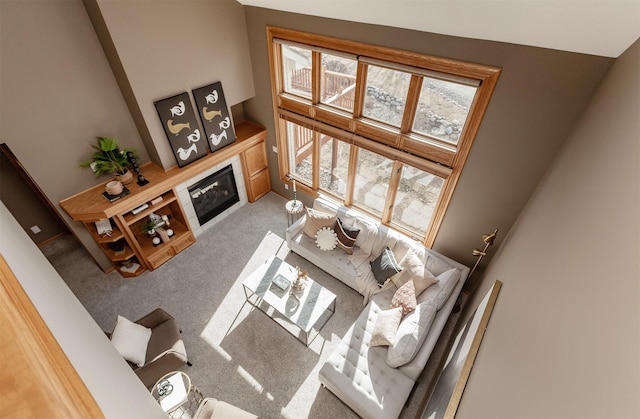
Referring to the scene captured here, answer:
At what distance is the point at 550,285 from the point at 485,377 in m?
0.56

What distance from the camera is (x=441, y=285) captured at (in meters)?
3.70

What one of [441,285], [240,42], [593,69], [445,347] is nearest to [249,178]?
[240,42]

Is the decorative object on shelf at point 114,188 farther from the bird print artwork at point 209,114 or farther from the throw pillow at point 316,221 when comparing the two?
the throw pillow at point 316,221

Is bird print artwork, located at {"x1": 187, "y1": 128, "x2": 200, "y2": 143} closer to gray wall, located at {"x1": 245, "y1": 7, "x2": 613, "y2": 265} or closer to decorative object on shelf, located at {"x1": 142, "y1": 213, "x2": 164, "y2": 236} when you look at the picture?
decorative object on shelf, located at {"x1": 142, "y1": 213, "x2": 164, "y2": 236}

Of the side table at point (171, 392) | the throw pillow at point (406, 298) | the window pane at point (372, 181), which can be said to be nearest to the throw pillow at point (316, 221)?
the window pane at point (372, 181)

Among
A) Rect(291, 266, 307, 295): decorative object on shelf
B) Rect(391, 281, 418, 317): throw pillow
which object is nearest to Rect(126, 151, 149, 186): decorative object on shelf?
Rect(291, 266, 307, 295): decorative object on shelf

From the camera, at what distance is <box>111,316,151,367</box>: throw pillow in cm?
307

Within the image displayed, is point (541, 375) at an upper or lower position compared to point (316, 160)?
upper

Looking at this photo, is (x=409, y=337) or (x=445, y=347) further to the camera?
(x=445, y=347)

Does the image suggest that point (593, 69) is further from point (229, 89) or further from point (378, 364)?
point (229, 89)

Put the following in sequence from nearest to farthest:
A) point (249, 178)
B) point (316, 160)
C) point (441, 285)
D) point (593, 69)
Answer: point (593, 69) < point (441, 285) < point (316, 160) < point (249, 178)

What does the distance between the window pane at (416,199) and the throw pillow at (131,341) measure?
12.0ft

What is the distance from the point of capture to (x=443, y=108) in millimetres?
3463

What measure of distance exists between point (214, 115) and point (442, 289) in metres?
4.08
